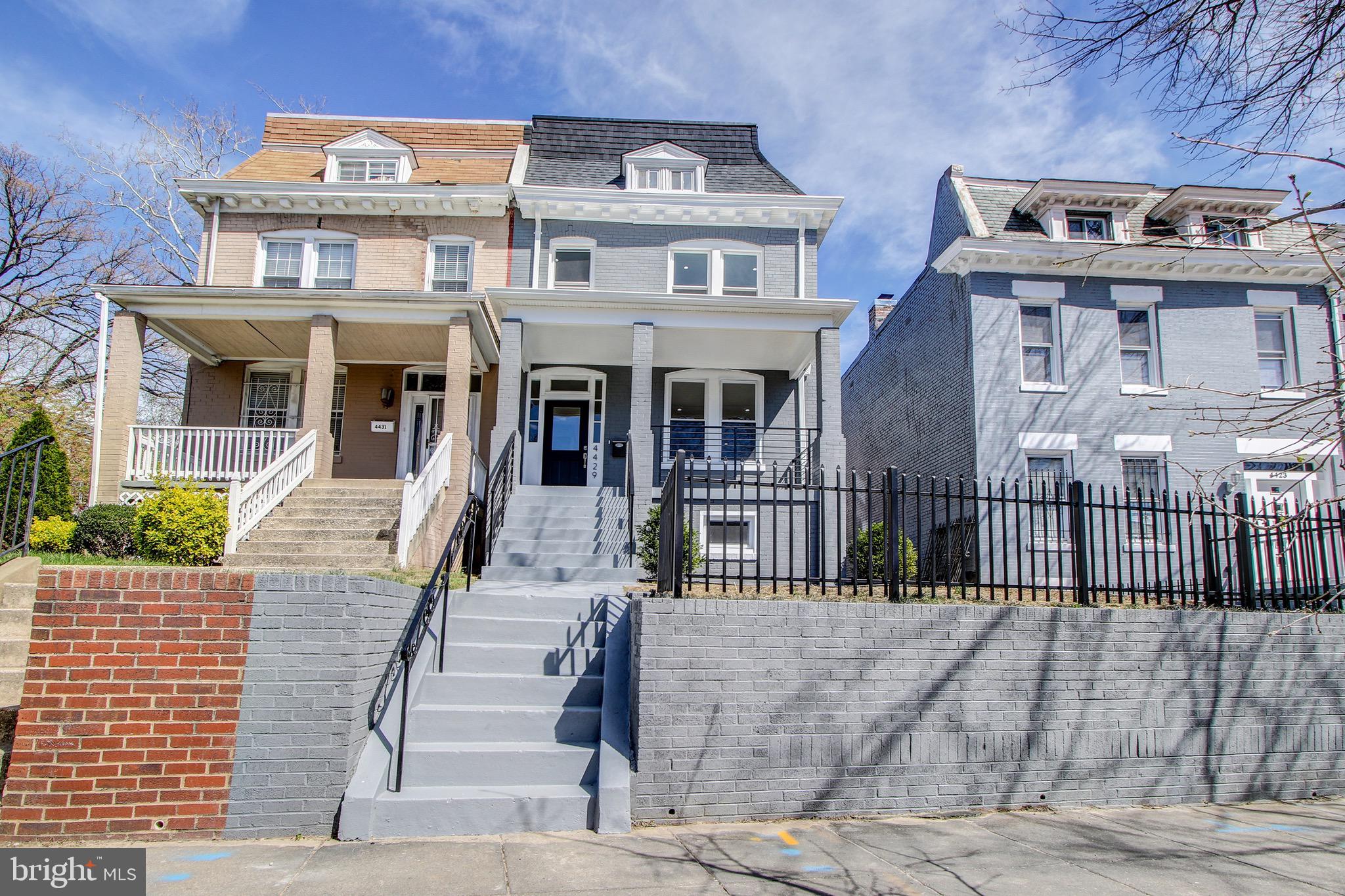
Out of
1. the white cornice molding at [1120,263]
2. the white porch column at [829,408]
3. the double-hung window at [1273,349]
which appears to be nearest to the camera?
the white porch column at [829,408]

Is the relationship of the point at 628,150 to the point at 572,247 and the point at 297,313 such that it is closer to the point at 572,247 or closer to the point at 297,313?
the point at 572,247

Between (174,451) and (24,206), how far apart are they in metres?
16.4

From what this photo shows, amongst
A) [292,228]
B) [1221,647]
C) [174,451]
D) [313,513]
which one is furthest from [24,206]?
[1221,647]

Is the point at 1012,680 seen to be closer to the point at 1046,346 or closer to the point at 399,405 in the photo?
the point at 1046,346

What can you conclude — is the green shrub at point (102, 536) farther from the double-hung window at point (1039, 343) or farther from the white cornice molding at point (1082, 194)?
the white cornice molding at point (1082, 194)

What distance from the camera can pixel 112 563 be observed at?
30.4 ft

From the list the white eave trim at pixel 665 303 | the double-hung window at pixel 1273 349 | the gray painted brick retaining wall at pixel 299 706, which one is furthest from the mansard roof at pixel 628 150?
the gray painted brick retaining wall at pixel 299 706

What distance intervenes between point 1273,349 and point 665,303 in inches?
483

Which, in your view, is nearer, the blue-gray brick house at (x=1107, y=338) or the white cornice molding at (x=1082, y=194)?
the blue-gray brick house at (x=1107, y=338)

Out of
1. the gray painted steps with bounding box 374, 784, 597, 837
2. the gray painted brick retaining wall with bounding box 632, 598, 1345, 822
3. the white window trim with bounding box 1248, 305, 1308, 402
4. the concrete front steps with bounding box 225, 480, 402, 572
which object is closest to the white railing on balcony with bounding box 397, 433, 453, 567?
the concrete front steps with bounding box 225, 480, 402, 572

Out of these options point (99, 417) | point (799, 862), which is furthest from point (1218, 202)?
point (99, 417)

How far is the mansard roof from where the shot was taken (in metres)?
16.8

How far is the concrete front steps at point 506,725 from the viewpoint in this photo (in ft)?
15.8

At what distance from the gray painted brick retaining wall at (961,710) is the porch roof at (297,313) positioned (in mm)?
8769
